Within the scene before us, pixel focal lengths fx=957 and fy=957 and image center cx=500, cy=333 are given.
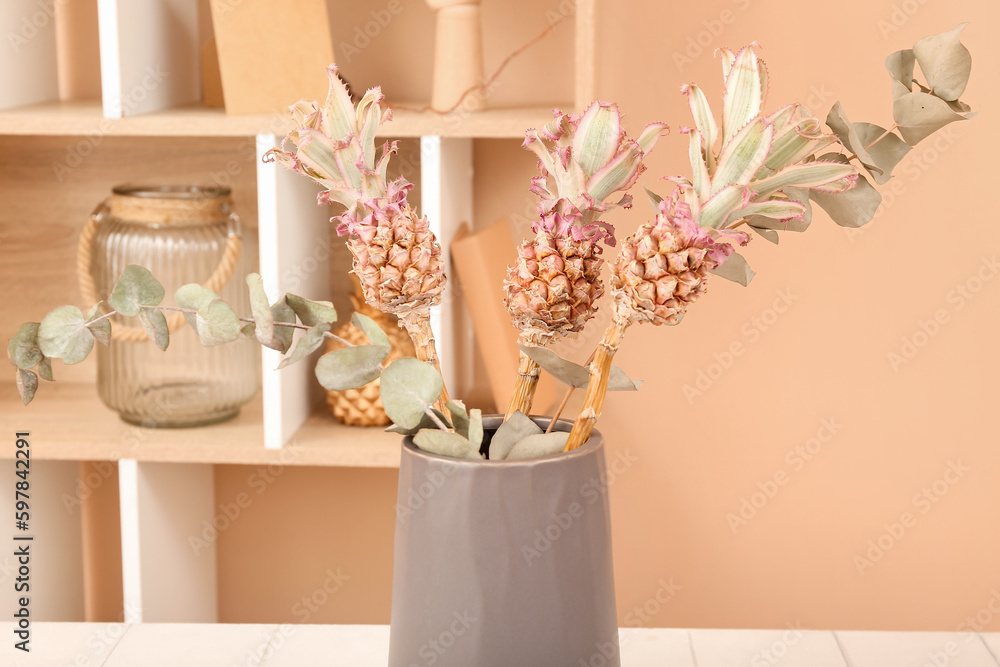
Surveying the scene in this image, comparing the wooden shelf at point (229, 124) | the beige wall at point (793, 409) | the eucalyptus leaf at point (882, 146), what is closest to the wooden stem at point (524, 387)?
the eucalyptus leaf at point (882, 146)

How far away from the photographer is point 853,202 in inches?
19.4

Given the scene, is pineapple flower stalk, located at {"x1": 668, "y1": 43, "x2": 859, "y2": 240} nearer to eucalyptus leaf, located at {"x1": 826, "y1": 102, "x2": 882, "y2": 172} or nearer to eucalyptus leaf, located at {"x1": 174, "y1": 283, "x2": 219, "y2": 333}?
eucalyptus leaf, located at {"x1": 826, "y1": 102, "x2": 882, "y2": 172}

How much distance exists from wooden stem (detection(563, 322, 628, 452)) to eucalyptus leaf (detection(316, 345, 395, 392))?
0.11 metres

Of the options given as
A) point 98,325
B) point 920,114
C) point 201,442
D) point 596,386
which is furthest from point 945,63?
point 201,442

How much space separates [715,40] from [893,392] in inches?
23.5

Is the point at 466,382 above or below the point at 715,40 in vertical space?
below

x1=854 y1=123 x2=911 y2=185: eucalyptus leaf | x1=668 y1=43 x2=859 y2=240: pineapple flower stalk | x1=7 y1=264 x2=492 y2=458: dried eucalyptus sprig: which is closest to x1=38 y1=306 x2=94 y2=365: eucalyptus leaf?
x1=7 y1=264 x2=492 y2=458: dried eucalyptus sprig

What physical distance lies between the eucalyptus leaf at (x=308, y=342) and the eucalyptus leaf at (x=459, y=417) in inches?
3.1

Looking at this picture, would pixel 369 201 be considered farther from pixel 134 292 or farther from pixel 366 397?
pixel 366 397

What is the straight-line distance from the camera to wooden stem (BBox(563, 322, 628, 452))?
491mm

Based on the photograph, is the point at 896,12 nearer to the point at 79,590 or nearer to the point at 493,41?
the point at 493,41

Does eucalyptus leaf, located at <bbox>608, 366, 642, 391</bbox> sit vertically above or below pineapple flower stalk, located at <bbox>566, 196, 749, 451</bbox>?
below

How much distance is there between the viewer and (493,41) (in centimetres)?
137

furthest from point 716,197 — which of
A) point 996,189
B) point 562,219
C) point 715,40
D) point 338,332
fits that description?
point 996,189
